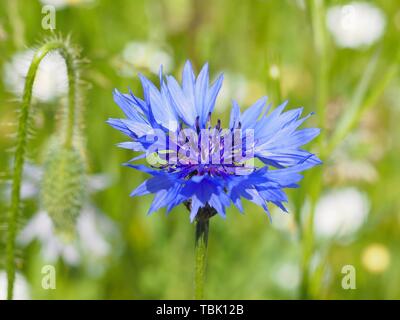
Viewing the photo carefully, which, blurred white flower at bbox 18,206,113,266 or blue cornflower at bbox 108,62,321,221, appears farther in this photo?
blurred white flower at bbox 18,206,113,266

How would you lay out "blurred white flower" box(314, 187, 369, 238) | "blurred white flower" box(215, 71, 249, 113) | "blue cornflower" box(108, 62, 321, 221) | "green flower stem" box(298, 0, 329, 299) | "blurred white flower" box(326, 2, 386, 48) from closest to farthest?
"blue cornflower" box(108, 62, 321, 221) < "green flower stem" box(298, 0, 329, 299) < "blurred white flower" box(314, 187, 369, 238) < "blurred white flower" box(215, 71, 249, 113) < "blurred white flower" box(326, 2, 386, 48)

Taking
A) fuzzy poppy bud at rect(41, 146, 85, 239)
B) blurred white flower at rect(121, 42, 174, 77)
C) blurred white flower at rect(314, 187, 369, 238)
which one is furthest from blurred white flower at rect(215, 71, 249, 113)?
fuzzy poppy bud at rect(41, 146, 85, 239)

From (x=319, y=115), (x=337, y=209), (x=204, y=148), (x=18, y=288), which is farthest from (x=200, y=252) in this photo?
(x=337, y=209)

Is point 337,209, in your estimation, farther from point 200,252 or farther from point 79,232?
point 200,252

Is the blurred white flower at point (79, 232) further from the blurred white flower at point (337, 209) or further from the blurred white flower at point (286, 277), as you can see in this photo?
the blurred white flower at point (337, 209)

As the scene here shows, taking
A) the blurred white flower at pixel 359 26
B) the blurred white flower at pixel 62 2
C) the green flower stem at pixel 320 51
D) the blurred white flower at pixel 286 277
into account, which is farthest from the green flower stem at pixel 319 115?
the blurred white flower at pixel 359 26

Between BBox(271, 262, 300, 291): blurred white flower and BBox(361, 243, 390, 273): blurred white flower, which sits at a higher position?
BBox(361, 243, 390, 273): blurred white flower

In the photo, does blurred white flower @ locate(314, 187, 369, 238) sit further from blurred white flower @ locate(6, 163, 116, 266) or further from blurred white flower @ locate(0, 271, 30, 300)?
blurred white flower @ locate(0, 271, 30, 300)
